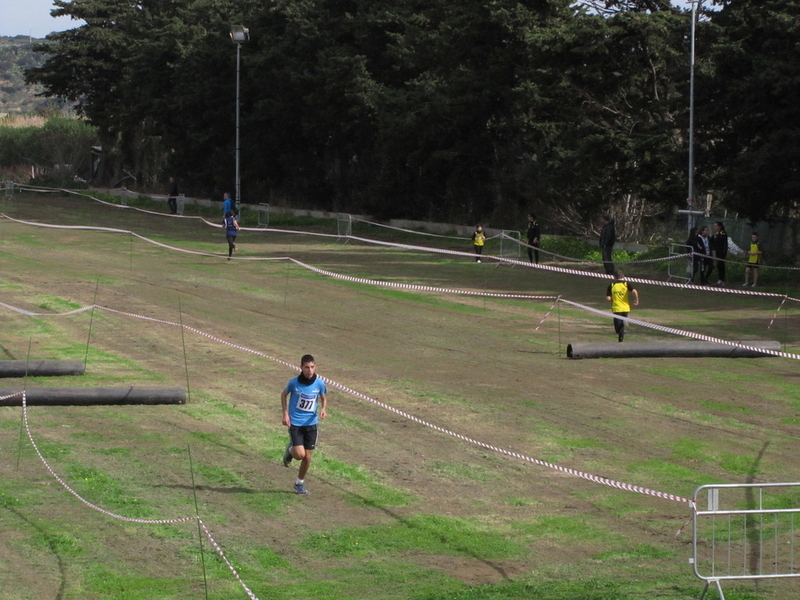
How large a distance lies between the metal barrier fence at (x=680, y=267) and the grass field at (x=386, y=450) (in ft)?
16.2

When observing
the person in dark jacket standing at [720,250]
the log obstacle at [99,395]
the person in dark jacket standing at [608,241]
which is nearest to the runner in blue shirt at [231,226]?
the person in dark jacket standing at [608,241]

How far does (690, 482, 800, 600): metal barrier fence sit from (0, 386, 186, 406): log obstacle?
7862 mm

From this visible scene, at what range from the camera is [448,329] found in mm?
23719

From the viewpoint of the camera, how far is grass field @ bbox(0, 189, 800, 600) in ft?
30.9

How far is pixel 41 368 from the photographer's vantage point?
17.6 metres

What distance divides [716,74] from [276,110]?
34132 millimetres

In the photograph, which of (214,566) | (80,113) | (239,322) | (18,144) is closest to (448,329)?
(239,322)

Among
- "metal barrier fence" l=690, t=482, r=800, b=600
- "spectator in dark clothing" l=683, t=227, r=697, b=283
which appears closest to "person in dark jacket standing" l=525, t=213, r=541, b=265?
"spectator in dark clothing" l=683, t=227, r=697, b=283

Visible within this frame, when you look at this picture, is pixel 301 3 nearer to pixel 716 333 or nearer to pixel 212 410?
pixel 716 333

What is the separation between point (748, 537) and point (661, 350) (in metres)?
9.74

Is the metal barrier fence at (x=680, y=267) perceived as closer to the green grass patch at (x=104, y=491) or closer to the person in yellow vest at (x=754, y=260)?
the person in yellow vest at (x=754, y=260)

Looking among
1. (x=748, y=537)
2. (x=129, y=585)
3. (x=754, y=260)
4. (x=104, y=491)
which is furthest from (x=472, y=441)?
(x=754, y=260)

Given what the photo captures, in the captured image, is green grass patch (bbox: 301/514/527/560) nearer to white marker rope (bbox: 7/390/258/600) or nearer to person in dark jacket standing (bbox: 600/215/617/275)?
white marker rope (bbox: 7/390/258/600)

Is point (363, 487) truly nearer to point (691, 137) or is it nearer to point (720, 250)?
point (720, 250)
